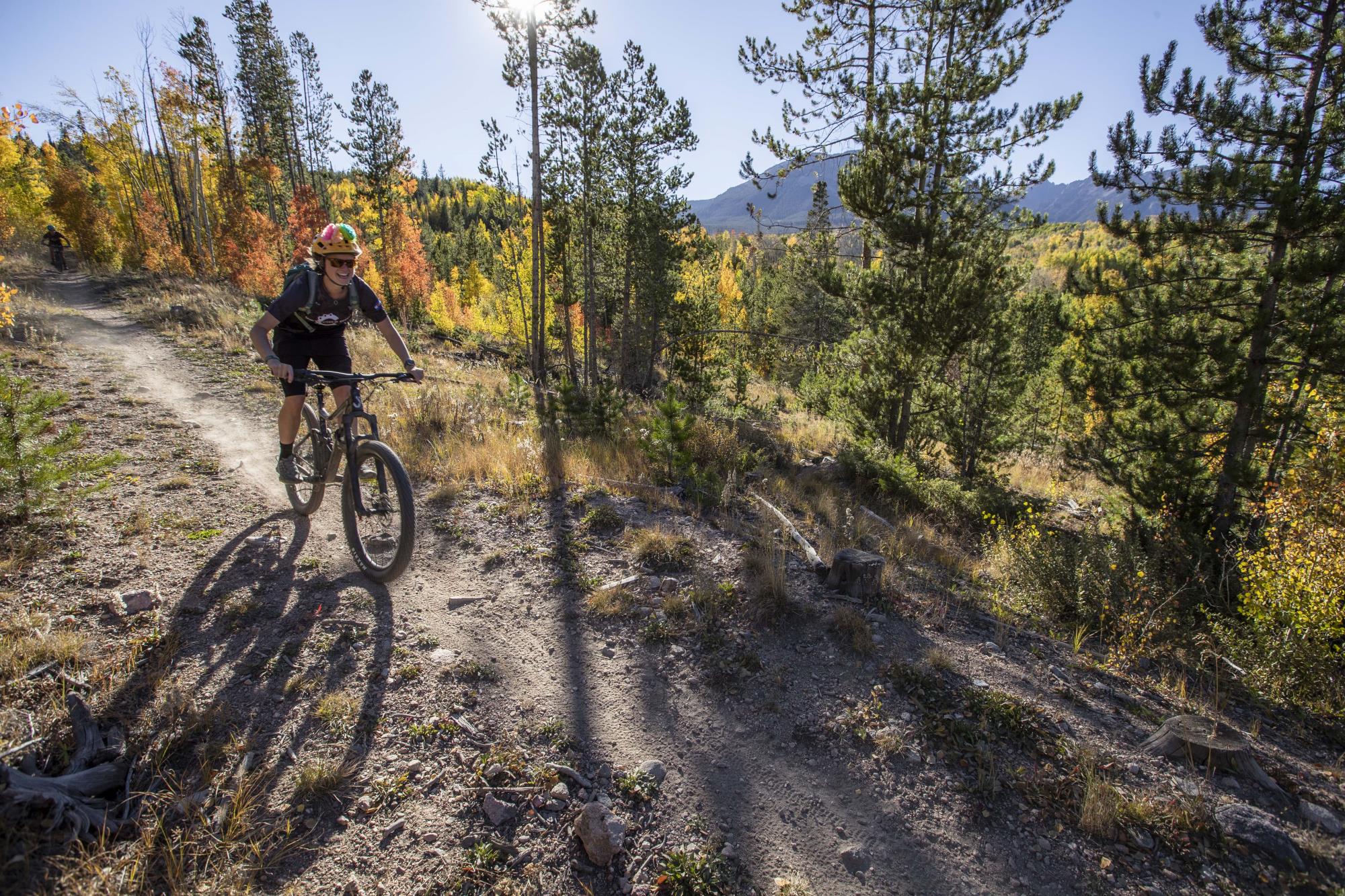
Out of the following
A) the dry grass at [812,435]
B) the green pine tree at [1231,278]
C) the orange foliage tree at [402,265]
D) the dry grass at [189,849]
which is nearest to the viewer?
the dry grass at [189,849]

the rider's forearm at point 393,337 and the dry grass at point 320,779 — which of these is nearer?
the dry grass at point 320,779

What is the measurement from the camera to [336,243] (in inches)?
175

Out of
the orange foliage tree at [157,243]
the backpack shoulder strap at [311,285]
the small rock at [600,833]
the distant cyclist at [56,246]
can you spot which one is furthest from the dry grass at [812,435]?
the distant cyclist at [56,246]

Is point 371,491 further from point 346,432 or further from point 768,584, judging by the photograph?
point 768,584

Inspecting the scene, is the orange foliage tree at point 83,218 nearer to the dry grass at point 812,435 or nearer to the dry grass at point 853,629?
the dry grass at point 812,435

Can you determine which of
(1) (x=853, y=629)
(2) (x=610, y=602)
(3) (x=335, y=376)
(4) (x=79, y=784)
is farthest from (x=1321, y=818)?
(3) (x=335, y=376)

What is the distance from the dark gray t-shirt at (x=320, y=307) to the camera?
14.5ft

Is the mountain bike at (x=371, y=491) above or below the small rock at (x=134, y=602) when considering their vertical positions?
above

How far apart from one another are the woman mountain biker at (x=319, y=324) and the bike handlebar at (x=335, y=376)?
2.6 inches

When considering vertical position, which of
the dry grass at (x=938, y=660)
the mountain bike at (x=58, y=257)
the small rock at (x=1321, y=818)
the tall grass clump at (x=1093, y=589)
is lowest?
the tall grass clump at (x=1093, y=589)

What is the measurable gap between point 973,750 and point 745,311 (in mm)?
49277

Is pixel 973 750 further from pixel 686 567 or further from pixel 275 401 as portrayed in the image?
pixel 275 401

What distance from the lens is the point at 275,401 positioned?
9.59m

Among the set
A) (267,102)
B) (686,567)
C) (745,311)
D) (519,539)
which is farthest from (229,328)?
(745,311)
